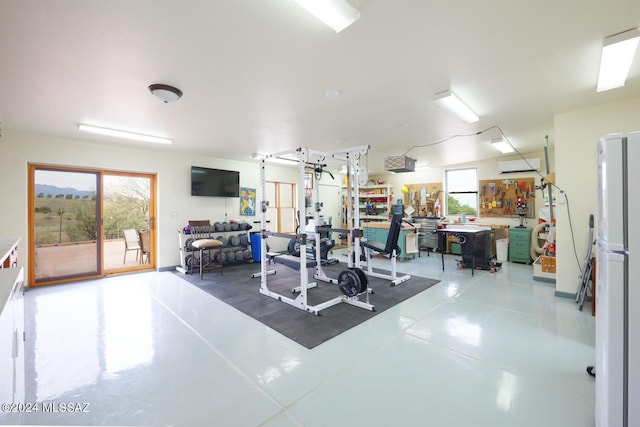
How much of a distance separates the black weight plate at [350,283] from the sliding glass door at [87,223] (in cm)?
492

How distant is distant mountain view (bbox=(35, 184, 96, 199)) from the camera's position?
4820 millimetres

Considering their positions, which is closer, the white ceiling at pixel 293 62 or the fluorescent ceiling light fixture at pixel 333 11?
the fluorescent ceiling light fixture at pixel 333 11

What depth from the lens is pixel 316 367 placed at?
7.70 ft

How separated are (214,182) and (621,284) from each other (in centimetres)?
702

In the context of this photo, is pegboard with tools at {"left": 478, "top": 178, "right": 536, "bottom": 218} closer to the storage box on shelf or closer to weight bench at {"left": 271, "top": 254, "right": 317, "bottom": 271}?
the storage box on shelf

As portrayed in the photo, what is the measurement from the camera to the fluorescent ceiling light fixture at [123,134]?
423cm

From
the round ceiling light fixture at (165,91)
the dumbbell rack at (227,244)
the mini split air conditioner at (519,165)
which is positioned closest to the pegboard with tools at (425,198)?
the mini split air conditioner at (519,165)

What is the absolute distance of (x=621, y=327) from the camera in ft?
4.24

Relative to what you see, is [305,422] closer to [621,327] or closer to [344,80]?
[621,327]

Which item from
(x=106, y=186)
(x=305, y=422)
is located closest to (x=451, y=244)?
(x=305, y=422)

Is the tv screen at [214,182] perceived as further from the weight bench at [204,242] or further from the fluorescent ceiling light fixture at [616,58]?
the fluorescent ceiling light fixture at [616,58]

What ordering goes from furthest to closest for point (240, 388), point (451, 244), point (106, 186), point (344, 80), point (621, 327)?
point (451, 244)
point (106, 186)
point (344, 80)
point (240, 388)
point (621, 327)

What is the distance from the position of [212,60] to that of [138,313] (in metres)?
3.42

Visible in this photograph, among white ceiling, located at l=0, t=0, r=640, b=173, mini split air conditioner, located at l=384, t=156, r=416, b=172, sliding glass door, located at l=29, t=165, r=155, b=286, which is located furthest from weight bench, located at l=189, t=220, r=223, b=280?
mini split air conditioner, located at l=384, t=156, r=416, b=172
